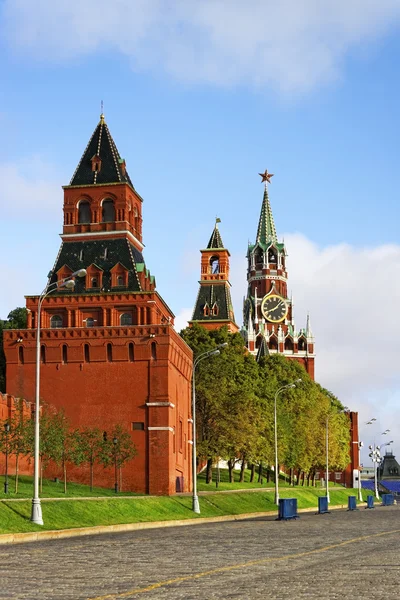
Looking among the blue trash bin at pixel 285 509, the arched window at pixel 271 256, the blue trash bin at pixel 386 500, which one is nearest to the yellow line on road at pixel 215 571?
the blue trash bin at pixel 285 509

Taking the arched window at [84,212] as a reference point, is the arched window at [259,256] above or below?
above

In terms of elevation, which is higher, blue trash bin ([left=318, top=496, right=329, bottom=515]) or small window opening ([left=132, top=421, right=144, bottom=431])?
small window opening ([left=132, top=421, right=144, bottom=431])

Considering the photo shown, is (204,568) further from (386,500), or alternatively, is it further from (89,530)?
(386,500)

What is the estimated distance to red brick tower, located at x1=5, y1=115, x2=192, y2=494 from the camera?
211 ft

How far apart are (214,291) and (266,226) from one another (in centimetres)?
6002

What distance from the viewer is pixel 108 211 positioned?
71188 millimetres

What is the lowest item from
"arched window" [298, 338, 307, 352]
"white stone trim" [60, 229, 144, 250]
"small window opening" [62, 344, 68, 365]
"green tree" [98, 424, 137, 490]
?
"green tree" [98, 424, 137, 490]

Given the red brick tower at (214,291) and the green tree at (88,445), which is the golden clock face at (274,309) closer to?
the red brick tower at (214,291)

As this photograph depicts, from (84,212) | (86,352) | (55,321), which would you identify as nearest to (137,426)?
(86,352)

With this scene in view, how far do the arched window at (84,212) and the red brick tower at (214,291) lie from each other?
46679mm

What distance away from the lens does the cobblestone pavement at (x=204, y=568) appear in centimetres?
1498

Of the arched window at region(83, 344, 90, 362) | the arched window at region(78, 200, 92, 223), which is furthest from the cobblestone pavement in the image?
the arched window at region(78, 200, 92, 223)

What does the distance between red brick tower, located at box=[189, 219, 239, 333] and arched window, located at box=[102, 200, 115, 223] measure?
47.1m

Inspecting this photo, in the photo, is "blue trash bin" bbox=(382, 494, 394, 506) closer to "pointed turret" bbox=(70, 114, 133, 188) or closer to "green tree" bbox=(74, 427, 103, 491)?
"green tree" bbox=(74, 427, 103, 491)
